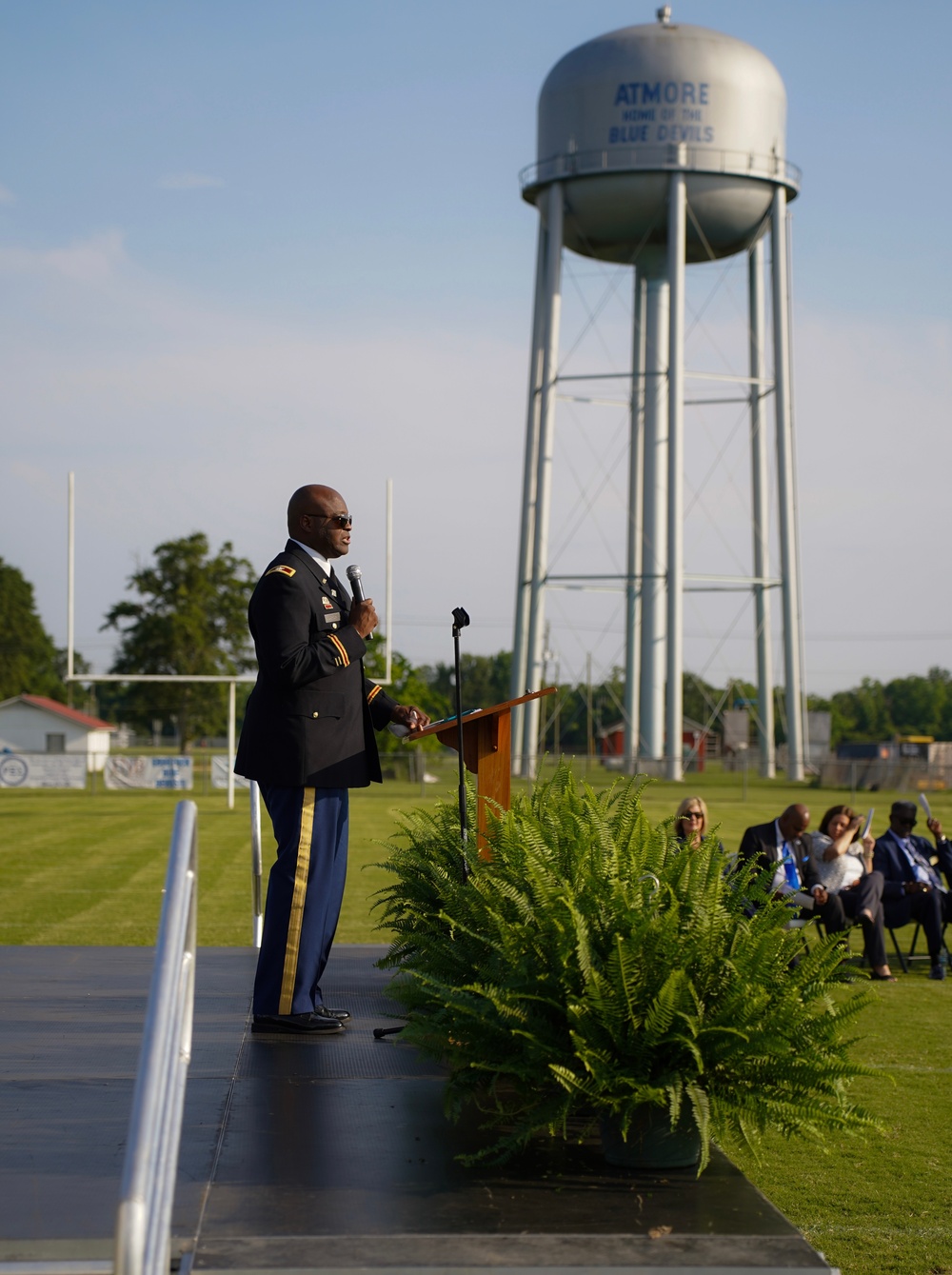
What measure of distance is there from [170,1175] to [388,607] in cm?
2013

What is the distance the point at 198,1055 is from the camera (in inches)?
228

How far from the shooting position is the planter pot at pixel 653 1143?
440cm

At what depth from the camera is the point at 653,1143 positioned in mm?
4426

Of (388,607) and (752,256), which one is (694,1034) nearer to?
(388,607)

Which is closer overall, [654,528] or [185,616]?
[654,528]

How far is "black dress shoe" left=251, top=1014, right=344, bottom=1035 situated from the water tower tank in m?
38.4

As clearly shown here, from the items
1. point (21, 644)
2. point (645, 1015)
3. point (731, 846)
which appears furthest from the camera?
point (21, 644)

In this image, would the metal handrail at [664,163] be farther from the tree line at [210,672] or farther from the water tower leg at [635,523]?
the tree line at [210,672]

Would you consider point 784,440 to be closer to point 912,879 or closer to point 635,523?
point 635,523

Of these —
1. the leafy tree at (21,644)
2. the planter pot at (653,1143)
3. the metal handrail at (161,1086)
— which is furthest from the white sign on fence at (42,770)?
the leafy tree at (21,644)

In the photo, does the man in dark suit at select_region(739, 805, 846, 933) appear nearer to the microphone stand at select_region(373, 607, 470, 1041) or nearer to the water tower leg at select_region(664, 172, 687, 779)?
the microphone stand at select_region(373, 607, 470, 1041)

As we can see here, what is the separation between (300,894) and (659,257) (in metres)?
41.8

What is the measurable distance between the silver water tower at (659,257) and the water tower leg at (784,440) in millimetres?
51

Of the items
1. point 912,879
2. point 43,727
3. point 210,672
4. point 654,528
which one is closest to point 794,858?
point 912,879
